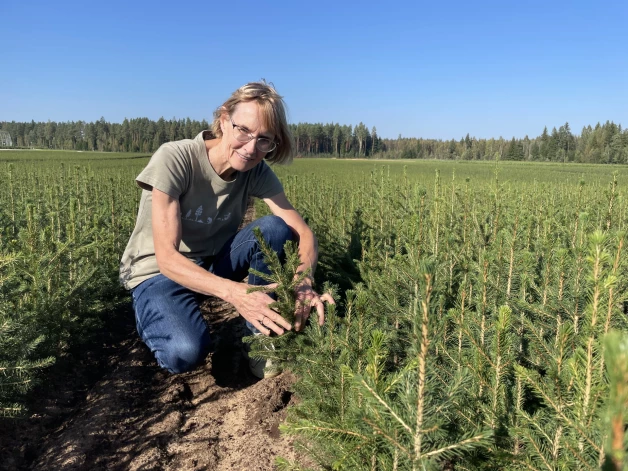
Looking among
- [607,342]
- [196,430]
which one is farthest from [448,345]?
[607,342]

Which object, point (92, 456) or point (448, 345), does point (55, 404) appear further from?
point (448, 345)

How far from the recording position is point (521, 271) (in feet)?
8.81

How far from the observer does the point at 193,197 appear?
9.57ft

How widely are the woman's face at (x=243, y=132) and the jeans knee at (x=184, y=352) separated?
109cm

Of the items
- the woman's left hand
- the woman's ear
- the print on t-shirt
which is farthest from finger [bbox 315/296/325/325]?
the woman's ear

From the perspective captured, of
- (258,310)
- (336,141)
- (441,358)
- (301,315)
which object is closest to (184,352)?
(258,310)

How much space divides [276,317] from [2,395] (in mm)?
1321

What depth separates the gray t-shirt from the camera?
2.70 meters

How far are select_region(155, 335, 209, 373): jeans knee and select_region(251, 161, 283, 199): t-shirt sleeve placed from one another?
1.14 metres

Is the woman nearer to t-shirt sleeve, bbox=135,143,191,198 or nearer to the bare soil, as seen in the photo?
t-shirt sleeve, bbox=135,143,191,198

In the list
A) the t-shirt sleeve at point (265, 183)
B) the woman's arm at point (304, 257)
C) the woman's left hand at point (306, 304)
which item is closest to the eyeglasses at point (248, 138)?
the t-shirt sleeve at point (265, 183)

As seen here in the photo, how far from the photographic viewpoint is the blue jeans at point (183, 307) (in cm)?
262

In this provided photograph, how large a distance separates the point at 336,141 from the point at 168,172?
9382 cm

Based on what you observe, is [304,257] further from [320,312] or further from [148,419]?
[148,419]
